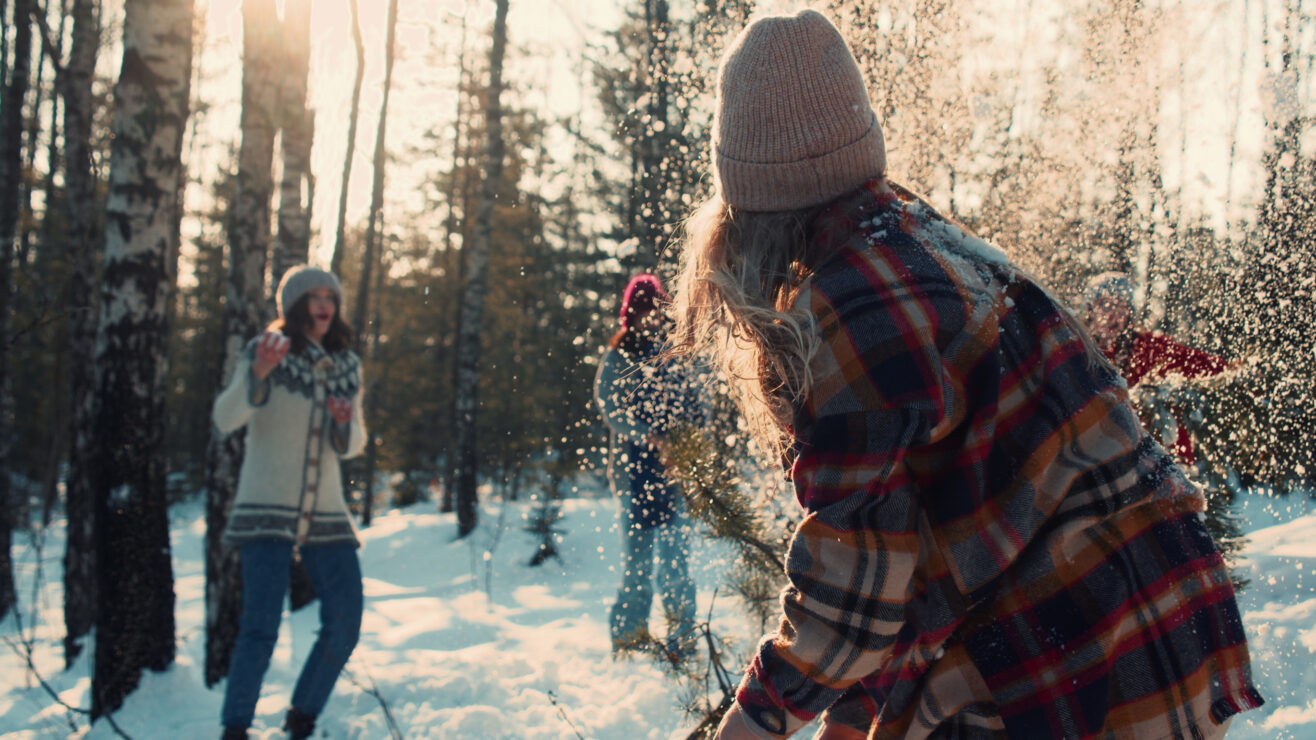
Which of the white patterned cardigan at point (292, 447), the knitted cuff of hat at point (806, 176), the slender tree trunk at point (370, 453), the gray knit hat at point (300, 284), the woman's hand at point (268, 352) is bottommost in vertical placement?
the slender tree trunk at point (370, 453)

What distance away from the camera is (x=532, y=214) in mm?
16328

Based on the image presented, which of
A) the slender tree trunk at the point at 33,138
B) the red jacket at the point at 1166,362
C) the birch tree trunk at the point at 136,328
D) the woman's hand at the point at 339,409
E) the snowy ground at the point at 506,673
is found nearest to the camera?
the red jacket at the point at 1166,362

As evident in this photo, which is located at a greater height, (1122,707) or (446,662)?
(1122,707)

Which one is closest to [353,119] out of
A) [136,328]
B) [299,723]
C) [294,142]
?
[294,142]

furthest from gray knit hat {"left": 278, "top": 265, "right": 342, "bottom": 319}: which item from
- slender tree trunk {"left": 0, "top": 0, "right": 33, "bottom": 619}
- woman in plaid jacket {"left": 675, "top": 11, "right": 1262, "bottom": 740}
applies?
slender tree trunk {"left": 0, "top": 0, "right": 33, "bottom": 619}

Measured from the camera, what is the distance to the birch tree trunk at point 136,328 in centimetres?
367


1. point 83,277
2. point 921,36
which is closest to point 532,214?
point 83,277

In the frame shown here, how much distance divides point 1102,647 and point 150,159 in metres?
4.33

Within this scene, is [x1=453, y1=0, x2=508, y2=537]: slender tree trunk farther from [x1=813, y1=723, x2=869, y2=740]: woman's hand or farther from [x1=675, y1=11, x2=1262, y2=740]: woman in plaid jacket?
[x1=675, y1=11, x2=1262, y2=740]: woman in plaid jacket

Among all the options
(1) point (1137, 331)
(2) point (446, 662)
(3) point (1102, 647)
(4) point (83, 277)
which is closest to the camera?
(3) point (1102, 647)

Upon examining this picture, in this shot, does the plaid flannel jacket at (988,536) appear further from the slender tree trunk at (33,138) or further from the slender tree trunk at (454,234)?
the slender tree trunk at (33,138)

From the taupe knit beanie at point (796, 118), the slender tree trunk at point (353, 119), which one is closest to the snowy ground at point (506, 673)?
the taupe knit beanie at point (796, 118)

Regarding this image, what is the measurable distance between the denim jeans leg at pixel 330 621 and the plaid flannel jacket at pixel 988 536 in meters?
2.52

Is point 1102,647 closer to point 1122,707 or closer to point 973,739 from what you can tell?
point 1122,707
